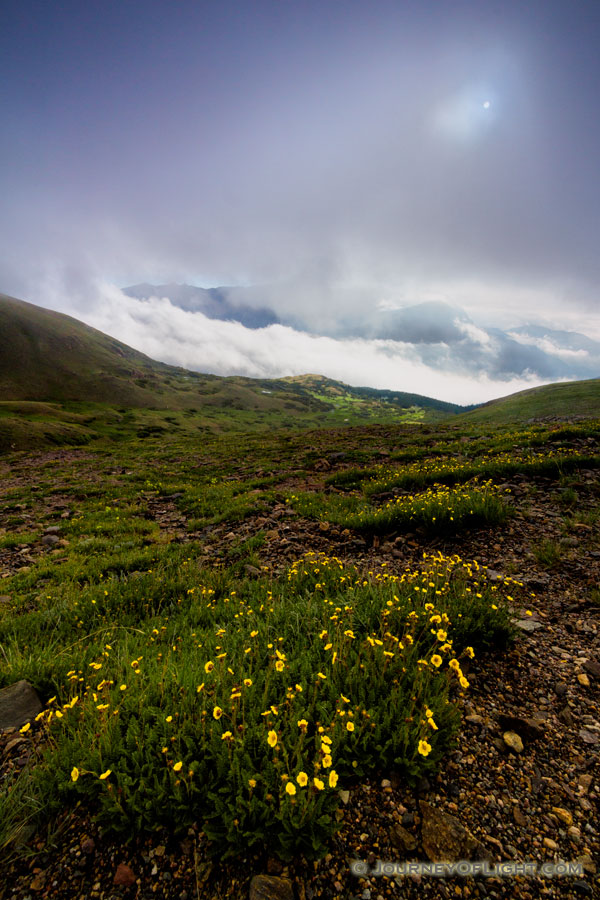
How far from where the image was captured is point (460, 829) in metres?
2.44

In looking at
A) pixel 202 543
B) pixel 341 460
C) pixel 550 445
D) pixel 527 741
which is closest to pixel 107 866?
pixel 527 741

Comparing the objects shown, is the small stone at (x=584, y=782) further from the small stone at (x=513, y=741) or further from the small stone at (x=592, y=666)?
the small stone at (x=592, y=666)

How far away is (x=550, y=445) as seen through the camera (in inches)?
500

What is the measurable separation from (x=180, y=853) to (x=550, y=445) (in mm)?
14655

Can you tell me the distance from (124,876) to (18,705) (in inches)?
98.7

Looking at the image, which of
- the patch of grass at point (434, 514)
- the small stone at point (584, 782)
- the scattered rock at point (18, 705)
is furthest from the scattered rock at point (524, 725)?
the scattered rock at point (18, 705)

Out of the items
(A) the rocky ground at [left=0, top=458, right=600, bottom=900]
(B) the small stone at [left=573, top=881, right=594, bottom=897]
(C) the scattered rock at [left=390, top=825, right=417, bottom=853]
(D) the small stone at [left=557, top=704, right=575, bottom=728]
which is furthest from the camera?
(D) the small stone at [left=557, top=704, right=575, bottom=728]

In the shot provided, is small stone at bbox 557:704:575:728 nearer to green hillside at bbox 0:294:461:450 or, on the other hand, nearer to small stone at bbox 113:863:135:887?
small stone at bbox 113:863:135:887

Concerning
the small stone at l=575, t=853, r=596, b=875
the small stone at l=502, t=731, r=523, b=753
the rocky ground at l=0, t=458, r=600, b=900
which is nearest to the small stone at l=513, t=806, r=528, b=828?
the rocky ground at l=0, t=458, r=600, b=900

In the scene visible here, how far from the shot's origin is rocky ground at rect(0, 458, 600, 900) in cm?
→ 223

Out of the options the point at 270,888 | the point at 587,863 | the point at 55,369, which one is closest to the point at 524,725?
the point at 587,863

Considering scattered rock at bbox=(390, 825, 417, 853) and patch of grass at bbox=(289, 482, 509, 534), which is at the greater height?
patch of grass at bbox=(289, 482, 509, 534)

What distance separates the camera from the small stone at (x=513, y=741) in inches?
117

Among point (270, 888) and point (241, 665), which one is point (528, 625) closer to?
point (241, 665)
